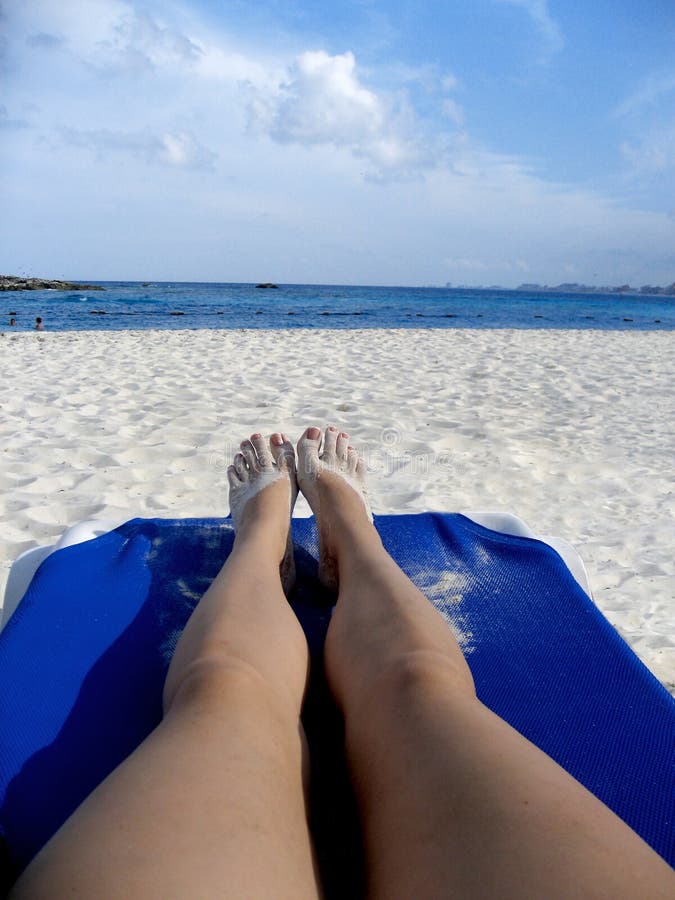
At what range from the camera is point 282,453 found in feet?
7.82

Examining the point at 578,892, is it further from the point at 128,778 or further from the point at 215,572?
the point at 215,572

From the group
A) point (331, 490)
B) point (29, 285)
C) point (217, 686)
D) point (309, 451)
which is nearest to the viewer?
point (217, 686)

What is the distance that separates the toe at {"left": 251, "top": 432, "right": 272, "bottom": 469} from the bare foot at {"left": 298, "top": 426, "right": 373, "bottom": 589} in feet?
0.38

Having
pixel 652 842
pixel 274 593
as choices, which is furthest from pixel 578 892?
pixel 274 593

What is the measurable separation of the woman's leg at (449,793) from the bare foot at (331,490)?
0.49 metres

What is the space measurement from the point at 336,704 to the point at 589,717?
1.61 ft

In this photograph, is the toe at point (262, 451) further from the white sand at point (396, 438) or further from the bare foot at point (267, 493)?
the white sand at point (396, 438)

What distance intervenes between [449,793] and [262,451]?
170 centimetres

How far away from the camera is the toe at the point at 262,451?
91.0 inches

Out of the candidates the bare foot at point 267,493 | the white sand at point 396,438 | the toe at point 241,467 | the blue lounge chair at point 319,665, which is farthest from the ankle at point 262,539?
the white sand at point 396,438

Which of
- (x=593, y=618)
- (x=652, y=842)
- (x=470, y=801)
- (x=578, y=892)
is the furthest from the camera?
(x=593, y=618)

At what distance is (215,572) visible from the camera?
5.69 feet

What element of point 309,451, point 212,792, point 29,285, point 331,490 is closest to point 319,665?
point 212,792

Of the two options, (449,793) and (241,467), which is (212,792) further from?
(241,467)
